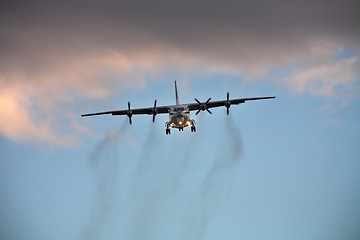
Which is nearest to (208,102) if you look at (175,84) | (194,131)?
(194,131)

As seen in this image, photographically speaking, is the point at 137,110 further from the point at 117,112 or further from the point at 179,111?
the point at 179,111

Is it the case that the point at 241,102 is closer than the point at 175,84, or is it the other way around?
the point at 241,102

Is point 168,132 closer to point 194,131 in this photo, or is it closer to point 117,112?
point 194,131

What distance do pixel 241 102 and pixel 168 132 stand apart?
34.5 ft

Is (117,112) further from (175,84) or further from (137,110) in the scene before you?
(175,84)

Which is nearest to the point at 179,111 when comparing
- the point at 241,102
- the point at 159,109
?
the point at 159,109

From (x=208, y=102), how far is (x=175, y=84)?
51.0ft

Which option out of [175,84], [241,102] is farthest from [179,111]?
[175,84]

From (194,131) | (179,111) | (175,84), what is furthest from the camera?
(175,84)

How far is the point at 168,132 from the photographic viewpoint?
60375 millimetres

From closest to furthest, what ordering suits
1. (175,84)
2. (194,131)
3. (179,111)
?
1. (179,111)
2. (194,131)
3. (175,84)

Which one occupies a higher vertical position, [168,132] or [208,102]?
[208,102]

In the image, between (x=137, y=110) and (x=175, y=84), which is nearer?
(x=137, y=110)

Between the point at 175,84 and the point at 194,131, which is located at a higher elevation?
the point at 175,84
